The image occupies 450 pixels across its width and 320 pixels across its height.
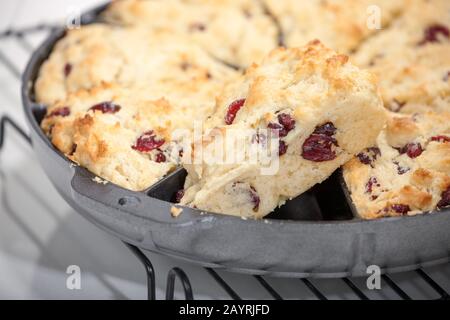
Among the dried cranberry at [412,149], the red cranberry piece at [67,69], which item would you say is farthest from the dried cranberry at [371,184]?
the red cranberry piece at [67,69]

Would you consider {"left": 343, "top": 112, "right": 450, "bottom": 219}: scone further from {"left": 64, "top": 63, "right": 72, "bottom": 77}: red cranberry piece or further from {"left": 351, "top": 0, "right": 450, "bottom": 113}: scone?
{"left": 64, "top": 63, "right": 72, "bottom": 77}: red cranberry piece

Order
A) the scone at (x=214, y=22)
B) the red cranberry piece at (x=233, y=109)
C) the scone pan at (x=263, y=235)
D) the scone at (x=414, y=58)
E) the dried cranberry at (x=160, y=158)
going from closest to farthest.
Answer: the scone pan at (x=263, y=235), the red cranberry piece at (x=233, y=109), the dried cranberry at (x=160, y=158), the scone at (x=414, y=58), the scone at (x=214, y=22)

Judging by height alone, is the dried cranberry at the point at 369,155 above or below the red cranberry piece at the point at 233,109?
below

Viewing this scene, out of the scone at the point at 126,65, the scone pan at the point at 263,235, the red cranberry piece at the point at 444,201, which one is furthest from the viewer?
the scone at the point at 126,65

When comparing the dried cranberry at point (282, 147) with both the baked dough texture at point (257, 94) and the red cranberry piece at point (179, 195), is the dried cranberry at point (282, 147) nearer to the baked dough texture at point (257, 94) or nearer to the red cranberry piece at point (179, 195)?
the baked dough texture at point (257, 94)

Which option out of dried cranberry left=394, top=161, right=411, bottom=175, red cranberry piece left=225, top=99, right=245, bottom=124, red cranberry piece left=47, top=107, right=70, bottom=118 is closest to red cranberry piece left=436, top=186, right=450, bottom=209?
dried cranberry left=394, top=161, right=411, bottom=175

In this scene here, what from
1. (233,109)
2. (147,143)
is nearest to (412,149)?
(233,109)

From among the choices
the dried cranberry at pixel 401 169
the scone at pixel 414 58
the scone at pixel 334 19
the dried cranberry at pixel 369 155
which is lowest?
the dried cranberry at pixel 401 169

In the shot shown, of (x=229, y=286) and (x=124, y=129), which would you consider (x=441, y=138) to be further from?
(x=124, y=129)

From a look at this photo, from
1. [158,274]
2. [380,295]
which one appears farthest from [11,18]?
[380,295]
